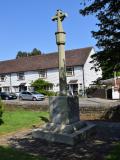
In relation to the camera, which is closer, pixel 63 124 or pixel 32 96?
pixel 63 124

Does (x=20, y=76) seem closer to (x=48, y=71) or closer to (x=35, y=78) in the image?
(x=35, y=78)

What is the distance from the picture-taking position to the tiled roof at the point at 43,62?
63.5 m

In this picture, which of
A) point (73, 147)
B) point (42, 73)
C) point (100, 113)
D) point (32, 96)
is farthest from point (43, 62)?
point (73, 147)

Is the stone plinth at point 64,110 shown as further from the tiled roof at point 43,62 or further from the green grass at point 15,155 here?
the tiled roof at point 43,62

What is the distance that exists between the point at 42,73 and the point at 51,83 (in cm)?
311

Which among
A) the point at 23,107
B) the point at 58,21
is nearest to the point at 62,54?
the point at 58,21

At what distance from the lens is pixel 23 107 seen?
1272 inches

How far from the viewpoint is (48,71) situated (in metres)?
66.1

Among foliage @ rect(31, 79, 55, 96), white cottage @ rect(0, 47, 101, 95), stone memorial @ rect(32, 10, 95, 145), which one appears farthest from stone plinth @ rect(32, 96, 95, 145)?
foliage @ rect(31, 79, 55, 96)

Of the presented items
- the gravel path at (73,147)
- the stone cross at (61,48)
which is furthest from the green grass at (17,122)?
the stone cross at (61,48)

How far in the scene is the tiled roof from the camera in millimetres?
63513

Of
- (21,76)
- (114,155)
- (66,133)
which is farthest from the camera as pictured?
(21,76)

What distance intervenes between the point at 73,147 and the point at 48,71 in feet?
173

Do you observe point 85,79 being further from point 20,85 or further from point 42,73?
point 20,85
